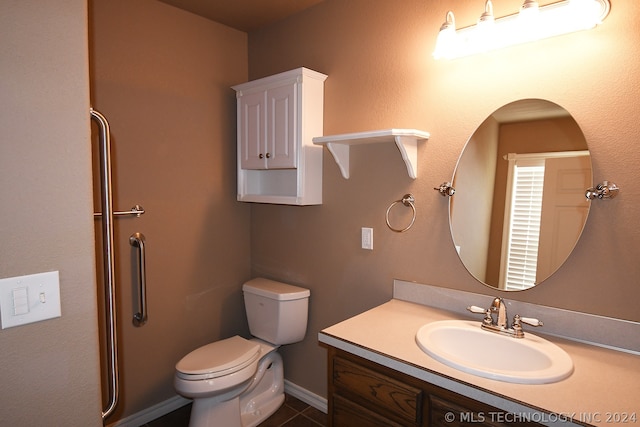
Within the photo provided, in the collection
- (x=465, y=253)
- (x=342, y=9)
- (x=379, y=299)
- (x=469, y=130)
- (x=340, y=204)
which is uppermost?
(x=342, y=9)

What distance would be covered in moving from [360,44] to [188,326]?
1.99 m

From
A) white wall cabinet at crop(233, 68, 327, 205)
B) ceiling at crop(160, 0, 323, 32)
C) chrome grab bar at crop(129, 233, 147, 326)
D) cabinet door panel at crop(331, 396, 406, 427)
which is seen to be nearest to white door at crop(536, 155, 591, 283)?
cabinet door panel at crop(331, 396, 406, 427)

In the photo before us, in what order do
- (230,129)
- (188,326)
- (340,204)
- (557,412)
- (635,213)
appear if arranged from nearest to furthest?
(557,412), (635,213), (340,204), (188,326), (230,129)

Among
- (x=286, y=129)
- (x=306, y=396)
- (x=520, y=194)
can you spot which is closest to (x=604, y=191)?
(x=520, y=194)

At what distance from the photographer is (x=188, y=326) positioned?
2.42 m

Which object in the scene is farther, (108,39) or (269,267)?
(269,267)

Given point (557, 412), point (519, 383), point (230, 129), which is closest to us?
point (557, 412)

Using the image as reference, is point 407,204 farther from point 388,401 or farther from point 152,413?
point 152,413

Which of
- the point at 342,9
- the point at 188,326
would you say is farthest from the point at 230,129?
the point at 188,326

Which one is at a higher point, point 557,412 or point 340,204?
point 340,204

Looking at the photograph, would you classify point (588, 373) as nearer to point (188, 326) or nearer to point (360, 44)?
point (360, 44)

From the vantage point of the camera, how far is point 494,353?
55.9 inches

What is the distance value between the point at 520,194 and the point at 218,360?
1664 mm

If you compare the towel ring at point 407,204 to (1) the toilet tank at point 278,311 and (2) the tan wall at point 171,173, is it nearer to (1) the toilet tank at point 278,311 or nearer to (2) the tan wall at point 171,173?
(1) the toilet tank at point 278,311
